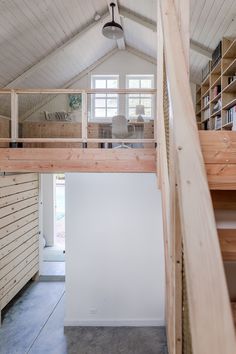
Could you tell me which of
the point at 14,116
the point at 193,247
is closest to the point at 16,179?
the point at 14,116

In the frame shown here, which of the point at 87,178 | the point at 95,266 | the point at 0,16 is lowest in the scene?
the point at 95,266

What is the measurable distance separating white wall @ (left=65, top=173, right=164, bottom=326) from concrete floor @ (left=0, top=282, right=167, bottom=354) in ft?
0.53

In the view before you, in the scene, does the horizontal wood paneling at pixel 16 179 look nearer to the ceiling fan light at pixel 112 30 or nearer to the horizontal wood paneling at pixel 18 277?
the horizontal wood paneling at pixel 18 277

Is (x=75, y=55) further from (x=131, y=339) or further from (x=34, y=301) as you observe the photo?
(x=131, y=339)

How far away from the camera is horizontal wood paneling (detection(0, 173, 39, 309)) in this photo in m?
4.62

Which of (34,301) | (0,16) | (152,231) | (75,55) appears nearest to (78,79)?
(75,55)

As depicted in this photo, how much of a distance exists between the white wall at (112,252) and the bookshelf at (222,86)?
5.70ft

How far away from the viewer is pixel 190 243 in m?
0.62

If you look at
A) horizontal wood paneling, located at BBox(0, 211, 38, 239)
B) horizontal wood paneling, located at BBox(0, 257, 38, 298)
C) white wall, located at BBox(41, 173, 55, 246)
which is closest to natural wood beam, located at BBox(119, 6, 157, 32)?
horizontal wood paneling, located at BBox(0, 211, 38, 239)

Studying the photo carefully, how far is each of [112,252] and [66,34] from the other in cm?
420

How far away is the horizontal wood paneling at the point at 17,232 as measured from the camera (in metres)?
4.62

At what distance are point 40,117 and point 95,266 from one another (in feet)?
13.4

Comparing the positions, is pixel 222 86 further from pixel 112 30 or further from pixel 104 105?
pixel 104 105

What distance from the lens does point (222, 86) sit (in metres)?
4.73
